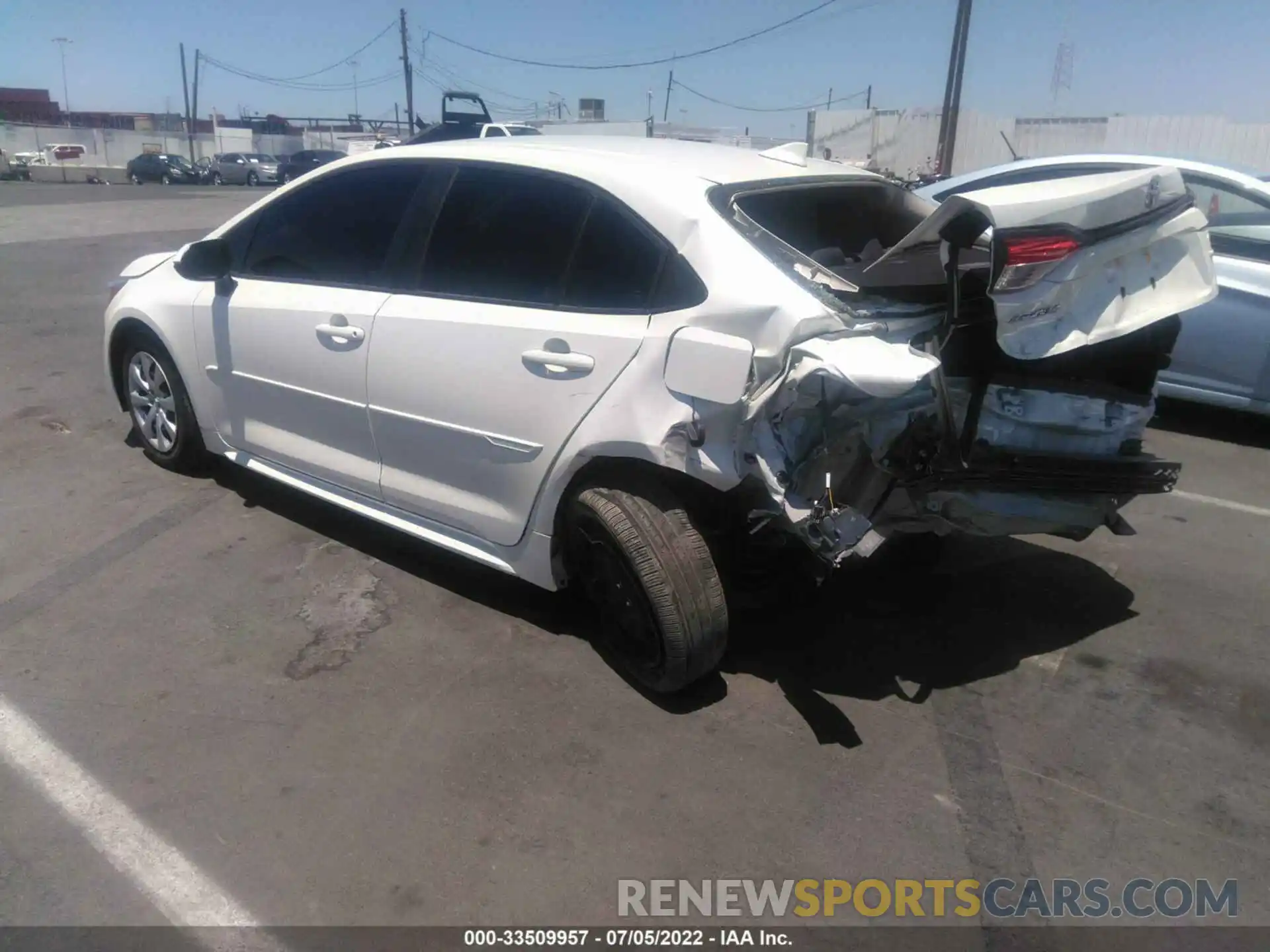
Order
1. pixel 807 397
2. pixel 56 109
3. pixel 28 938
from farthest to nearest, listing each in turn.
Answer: pixel 56 109 < pixel 807 397 < pixel 28 938

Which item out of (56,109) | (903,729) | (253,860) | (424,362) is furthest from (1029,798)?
(56,109)

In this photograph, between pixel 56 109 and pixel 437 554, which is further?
pixel 56 109

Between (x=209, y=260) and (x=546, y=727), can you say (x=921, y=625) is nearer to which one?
(x=546, y=727)

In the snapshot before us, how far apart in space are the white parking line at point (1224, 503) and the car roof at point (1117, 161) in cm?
199

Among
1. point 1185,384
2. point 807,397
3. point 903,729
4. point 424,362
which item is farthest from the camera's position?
point 1185,384

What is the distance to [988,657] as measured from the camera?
3.72 m

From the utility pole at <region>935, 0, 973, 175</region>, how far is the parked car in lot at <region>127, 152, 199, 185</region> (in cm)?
3383

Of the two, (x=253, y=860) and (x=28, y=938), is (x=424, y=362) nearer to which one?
(x=253, y=860)

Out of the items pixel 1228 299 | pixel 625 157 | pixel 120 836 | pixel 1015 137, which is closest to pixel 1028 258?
pixel 625 157

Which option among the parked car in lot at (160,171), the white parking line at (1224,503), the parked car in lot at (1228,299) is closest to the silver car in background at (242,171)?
the parked car in lot at (160,171)

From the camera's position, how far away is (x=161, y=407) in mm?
5141

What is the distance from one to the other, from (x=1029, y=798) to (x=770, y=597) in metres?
1.11

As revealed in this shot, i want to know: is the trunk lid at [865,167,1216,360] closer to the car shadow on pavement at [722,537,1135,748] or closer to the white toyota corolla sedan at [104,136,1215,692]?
the white toyota corolla sedan at [104,136,1215,692]

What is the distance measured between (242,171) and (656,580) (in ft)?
154
